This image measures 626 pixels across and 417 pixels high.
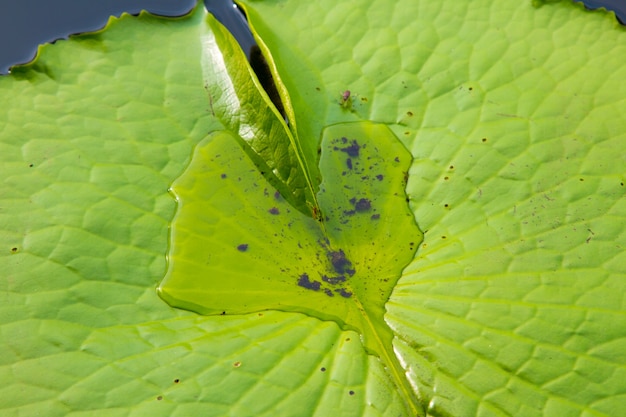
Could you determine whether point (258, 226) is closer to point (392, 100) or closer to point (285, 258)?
point (285, 258)

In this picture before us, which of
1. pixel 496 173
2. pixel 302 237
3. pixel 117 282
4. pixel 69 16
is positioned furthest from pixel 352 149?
pixel 69 16

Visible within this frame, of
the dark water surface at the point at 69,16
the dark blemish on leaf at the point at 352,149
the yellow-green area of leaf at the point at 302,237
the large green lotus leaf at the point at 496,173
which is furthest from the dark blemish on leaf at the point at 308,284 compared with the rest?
the dark water surface at the point at 69,16

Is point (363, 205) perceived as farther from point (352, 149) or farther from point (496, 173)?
point (496, 173)

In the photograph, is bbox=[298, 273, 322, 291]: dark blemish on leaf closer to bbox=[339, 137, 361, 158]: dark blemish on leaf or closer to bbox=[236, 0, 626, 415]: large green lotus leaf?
bbox=[236, 0, 626, 415]: large green lotus leaf

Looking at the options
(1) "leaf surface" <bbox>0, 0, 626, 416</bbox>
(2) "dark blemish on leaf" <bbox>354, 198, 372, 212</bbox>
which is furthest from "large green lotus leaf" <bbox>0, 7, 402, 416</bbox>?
(2) "dark blemish on leaf" <bbox>354, 198, 372, 212</bbox>

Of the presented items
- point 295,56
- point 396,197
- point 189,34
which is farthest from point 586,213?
point 189,34

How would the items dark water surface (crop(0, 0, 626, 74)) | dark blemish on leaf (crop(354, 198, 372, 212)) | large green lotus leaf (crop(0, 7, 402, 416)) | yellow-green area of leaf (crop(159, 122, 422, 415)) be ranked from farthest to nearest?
dark water surface (crop(0, 0, 626, 74)), dark blemish on leaf (crop(354, 198, 372, 212)), yellow-green area of leaf (crop(159, 122, 422, 415)), large green lotus leaf (crop(0, 7, 402, 416))
